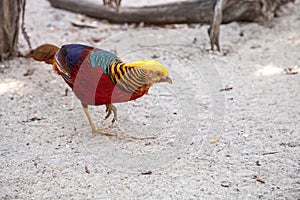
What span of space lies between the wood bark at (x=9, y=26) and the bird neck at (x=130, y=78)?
2.14 m

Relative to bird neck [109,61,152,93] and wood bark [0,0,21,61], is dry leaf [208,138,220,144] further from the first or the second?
wood bark [0,0,21,61]

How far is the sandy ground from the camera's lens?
3.14m

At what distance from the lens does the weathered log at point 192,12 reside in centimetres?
604

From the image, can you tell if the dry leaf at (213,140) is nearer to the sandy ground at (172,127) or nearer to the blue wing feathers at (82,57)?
the sandy ground at (172,127)

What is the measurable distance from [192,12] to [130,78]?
3033 mm

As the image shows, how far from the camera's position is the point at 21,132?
152 inches

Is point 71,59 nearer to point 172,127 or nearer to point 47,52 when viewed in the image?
point 47,52

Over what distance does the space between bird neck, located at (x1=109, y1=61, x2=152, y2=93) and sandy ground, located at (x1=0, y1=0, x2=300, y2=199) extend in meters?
0.55

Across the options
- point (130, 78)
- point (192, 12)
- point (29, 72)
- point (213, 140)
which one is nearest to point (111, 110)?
point (130, 78)

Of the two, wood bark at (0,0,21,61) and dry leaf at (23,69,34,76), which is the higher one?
wood bark at (0,0,21,61)

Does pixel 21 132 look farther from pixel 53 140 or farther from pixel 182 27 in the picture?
pixel 182 27

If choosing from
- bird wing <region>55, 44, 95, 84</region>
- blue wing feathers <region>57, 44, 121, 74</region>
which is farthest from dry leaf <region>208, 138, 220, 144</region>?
bird wing <region>55, 44, 95, 84</region>

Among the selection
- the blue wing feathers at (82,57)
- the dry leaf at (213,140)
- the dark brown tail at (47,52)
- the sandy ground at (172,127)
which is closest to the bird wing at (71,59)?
the blue wing feathers at (82,57)

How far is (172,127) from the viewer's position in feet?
13.1
